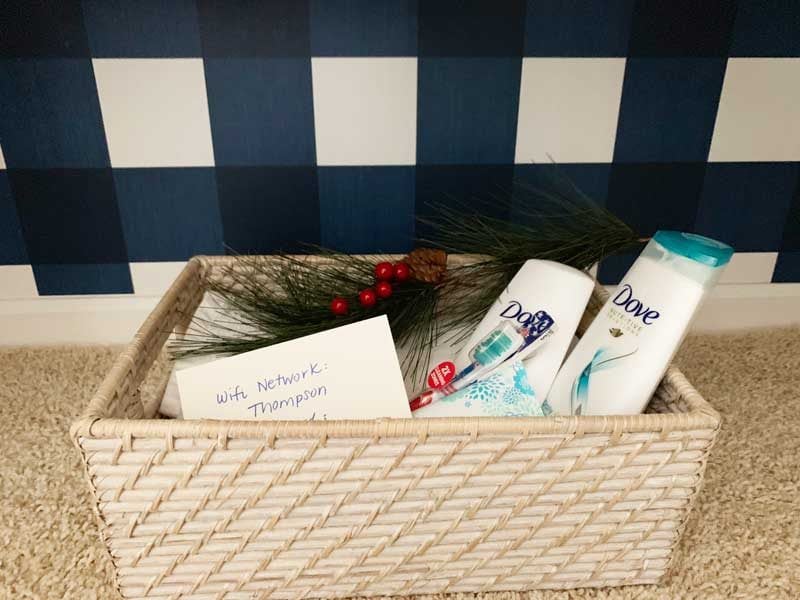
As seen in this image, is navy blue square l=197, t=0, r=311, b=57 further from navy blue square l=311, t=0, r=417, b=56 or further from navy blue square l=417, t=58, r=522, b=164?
navy blue square l=417, t=58, r=522, b=164

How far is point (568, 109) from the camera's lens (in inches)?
31.3

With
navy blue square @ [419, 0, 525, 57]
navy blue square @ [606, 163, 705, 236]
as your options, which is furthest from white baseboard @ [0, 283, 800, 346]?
navy blue square @ [419, 0, 525, 57]

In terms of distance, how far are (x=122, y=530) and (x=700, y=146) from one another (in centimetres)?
78

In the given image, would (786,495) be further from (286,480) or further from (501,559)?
(286,480)

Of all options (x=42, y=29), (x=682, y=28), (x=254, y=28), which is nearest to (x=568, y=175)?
(x=682, y=28)

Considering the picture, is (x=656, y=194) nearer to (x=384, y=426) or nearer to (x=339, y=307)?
(x=339, y=307)

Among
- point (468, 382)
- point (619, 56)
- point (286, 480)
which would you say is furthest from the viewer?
point (619, 56)

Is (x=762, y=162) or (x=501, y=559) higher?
(x=762, y=162)

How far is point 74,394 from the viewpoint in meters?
0.78

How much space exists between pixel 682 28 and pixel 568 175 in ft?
0.69

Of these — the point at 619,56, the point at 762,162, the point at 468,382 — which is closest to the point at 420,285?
the point at 468,382

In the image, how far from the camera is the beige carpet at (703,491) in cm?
54

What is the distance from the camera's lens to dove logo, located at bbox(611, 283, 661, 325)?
526 millimetres

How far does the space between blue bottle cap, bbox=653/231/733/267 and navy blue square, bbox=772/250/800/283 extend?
47 centimetres
